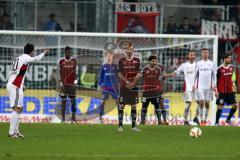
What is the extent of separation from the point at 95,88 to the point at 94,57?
1063mm

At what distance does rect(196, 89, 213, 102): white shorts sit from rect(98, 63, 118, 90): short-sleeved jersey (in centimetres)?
253

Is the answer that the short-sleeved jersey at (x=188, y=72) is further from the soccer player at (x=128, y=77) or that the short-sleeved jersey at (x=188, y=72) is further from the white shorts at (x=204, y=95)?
the soccer player at (x=128, y=77)

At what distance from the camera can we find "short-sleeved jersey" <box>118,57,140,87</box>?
1919cm

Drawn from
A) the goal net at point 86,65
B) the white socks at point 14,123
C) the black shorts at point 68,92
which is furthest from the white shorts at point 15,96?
the goal net at point 86,65

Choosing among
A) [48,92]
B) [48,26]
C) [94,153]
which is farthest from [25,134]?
[48,26]

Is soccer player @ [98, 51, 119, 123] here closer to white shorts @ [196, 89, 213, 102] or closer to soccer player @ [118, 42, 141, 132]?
white shorts @ [196, 89, 213, 102]

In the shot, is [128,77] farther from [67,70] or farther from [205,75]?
[205,75]

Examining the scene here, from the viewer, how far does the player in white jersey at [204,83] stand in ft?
78.1

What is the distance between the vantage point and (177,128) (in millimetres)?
20828

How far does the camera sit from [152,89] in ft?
76.0

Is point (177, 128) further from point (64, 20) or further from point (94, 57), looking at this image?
point (64, 20)

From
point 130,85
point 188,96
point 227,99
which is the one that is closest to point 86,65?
point 188,96

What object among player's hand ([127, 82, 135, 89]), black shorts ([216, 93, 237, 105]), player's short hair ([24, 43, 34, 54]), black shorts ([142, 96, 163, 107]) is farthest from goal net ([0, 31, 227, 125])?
player's short hair ([24, 43, 34, 54])

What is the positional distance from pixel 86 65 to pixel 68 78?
35.7 inches
